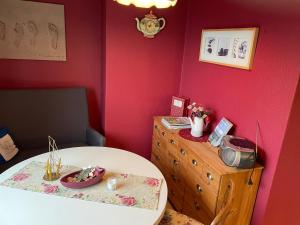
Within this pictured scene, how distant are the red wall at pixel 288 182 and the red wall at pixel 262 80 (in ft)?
0.13

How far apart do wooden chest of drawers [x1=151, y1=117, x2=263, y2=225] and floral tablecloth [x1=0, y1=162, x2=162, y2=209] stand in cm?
39

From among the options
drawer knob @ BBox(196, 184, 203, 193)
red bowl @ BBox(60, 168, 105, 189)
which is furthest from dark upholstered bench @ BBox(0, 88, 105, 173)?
drawer knob @ BBox(196, 184, 203, 193)

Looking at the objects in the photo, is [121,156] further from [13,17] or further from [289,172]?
[13,17]

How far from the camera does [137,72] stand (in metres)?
2.66

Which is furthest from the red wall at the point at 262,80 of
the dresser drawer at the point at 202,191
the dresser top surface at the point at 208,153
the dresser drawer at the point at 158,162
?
the dresser drawer at the point at 158,162

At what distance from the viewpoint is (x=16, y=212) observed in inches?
49.6

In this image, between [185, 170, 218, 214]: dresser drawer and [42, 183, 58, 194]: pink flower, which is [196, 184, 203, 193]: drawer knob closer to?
[185, 170, 218, 214]: dresser drawer

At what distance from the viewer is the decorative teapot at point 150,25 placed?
2477mm

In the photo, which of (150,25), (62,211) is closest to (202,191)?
(62,211)

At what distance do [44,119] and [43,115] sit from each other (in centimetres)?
4

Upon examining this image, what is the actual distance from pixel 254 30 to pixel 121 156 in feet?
4.37

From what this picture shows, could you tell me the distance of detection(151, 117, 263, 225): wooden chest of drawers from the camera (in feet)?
5.45

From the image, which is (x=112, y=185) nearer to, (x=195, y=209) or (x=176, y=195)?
(x=195, y=209)

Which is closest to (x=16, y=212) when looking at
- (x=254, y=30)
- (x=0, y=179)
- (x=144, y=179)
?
(x=0, y=179)
